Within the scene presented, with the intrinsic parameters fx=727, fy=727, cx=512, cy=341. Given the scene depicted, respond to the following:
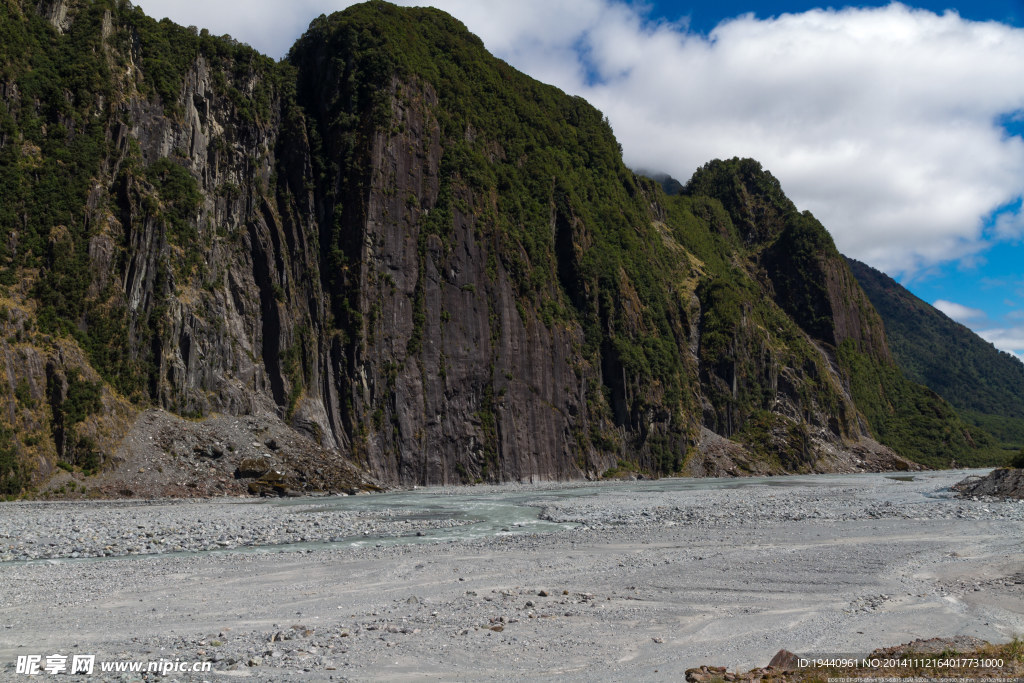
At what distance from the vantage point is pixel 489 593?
1694 cm

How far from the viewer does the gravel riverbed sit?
1191 centimetres

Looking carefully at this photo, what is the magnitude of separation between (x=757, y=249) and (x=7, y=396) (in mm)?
158813

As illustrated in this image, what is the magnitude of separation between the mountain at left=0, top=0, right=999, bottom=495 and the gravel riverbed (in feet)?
80.9

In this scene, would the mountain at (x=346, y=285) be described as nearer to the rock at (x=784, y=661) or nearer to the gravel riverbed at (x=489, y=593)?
the gravel riverbed at (x=489, y=593)

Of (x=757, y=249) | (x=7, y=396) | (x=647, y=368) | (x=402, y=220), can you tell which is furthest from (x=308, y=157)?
(x=757, y=249)

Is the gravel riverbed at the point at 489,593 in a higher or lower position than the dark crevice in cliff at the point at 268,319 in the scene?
lower

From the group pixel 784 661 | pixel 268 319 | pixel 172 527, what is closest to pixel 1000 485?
pixel 784 661

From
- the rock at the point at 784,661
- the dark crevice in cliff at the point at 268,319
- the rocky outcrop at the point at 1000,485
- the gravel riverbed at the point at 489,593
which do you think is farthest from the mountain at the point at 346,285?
the rock at the point at 784,661

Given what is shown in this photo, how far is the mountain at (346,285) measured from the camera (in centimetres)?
5222

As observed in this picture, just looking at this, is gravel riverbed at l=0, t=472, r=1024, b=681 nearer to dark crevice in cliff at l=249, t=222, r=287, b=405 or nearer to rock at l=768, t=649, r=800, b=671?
rock at l=768, t=649, r=800, b=671

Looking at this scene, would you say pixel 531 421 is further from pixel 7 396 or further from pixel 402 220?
pixel 7 396

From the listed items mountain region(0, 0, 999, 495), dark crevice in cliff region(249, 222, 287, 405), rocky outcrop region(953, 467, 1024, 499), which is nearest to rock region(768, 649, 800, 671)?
rocky outcrop region(953, 467, 1024, 499)

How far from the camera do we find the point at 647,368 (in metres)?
103

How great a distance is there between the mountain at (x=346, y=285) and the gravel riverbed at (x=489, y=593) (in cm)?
2465
